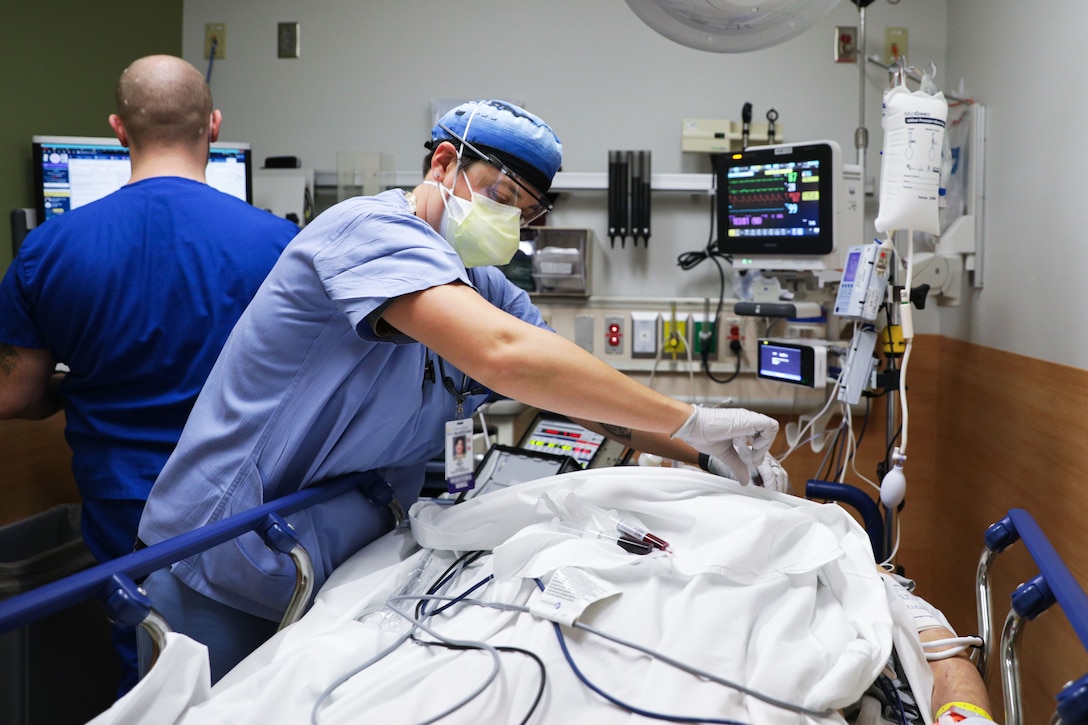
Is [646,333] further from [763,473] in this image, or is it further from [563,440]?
[763,473]

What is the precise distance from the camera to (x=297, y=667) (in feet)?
3.19

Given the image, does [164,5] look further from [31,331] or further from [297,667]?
[297,667]

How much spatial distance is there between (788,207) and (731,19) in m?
1.01

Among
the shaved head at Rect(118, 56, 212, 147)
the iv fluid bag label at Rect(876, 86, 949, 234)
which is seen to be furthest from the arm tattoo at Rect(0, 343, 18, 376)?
the iv fluid bag label at Rect(876, 86, 949, 234)

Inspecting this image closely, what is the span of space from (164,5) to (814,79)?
2597 millimetres

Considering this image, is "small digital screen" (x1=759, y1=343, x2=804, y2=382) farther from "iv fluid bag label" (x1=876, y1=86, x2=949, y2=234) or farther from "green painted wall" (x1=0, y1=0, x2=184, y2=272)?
"green painted wall" (x1=0, y1=0, x2=184, y2=272)

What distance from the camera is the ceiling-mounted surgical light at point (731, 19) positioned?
1616 millimetres

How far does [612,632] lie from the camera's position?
101 centimetres

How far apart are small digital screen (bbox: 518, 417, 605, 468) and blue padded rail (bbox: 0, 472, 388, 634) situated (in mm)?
646

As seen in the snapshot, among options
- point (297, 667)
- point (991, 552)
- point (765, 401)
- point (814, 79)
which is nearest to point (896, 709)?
point (991, 552)

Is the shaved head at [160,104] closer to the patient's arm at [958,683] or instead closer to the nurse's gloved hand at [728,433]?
the nurse's gloved hand at [728,433]

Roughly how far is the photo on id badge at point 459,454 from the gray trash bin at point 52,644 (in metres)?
1.25

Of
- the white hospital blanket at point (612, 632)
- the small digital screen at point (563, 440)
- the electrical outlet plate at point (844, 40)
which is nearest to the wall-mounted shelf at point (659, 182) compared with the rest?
the electrical outlet plate at point (844, 40)

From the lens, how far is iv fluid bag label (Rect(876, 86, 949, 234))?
85.1 inches
